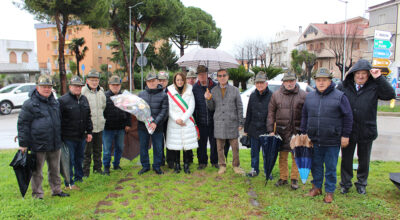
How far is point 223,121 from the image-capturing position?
5.57m

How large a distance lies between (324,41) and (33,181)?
53883 millimetres

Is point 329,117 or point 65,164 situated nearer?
point 329,117

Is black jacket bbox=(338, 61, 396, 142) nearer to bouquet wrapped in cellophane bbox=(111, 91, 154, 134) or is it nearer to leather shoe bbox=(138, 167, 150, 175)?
bouquet wrapped in cellophane bbox=(111, 91, 154, 134)

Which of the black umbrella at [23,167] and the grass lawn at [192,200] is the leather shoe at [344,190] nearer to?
the grass lawn at [192,200]

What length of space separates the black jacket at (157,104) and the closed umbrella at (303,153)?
2357 millimetres

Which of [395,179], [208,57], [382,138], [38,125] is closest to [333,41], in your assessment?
[382,138]

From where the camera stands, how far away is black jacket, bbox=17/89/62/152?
4.05 meters

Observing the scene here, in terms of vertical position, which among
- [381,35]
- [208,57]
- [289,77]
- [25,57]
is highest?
[25,57]

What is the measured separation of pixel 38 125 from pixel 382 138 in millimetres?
10119

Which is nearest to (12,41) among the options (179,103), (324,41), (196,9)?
(196,9)

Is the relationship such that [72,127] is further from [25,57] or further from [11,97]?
[25,57]

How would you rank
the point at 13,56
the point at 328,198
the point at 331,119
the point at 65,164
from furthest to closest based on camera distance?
the point at 13,56, the point at 65,164, the point at 328,198, the point at 331,119

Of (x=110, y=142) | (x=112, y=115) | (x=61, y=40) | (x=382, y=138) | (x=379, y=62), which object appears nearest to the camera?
(x=112, y=115)

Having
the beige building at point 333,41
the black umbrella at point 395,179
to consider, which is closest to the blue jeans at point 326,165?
the black umbrella at point 395,179
